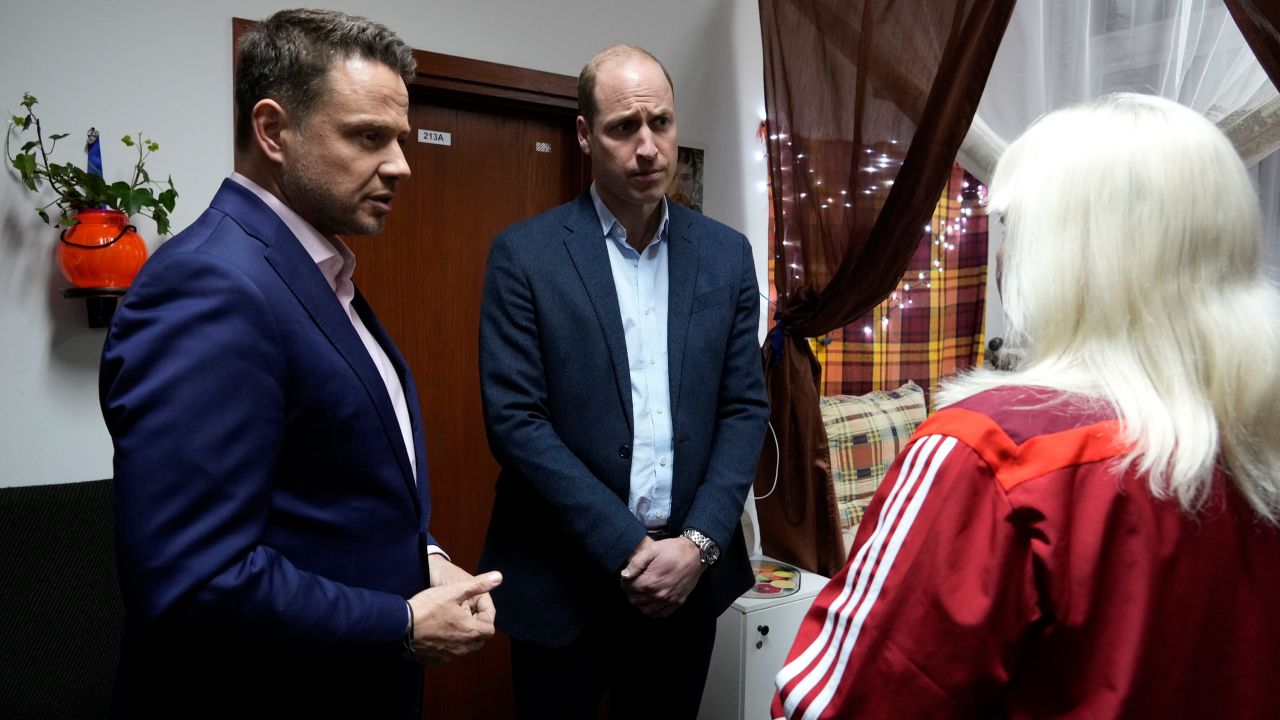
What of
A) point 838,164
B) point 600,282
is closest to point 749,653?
point 600,282

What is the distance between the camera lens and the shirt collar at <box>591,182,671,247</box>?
5.92ft

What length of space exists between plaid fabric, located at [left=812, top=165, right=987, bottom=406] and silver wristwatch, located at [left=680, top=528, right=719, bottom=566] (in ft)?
6.20

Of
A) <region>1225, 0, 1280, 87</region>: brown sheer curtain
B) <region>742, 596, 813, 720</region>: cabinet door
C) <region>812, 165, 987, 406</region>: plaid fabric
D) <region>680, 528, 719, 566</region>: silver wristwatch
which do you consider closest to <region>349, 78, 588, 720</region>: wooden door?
<region>742, 596, 813, 720</region>: cabinet door

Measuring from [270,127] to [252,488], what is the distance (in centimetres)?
50

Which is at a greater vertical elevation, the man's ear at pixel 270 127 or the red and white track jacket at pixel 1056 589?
the man's ear at pixel 270 127

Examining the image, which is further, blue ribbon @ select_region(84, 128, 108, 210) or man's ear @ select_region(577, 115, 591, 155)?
blue ribbon @ select_region(84, 128, 108, 210)

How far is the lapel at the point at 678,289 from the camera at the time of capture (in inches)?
68.5

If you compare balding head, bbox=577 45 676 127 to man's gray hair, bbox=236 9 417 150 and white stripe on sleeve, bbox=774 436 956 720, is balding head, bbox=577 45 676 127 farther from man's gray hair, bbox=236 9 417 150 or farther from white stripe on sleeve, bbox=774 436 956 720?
white stripe on sleeve, bbox=774 436 956 720

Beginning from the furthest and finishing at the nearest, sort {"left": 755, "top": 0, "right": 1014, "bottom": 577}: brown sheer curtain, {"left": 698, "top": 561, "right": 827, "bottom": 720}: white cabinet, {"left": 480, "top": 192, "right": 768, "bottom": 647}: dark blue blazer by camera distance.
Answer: {"left": 698, "top": 561, "right": 827, "bottom": 720}: white cabinet < {"left": 755, "top": 0, "right": 1014, "bottom": 577}: brown sheer curtain < {"left": 480, "top": 192, "right": 768, "bottom": 647}: dark blue blazer

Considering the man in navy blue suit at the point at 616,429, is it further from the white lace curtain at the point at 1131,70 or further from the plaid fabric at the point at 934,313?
the plaid fabric at the point at 934,313

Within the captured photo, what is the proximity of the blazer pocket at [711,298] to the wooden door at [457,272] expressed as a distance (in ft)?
3.64

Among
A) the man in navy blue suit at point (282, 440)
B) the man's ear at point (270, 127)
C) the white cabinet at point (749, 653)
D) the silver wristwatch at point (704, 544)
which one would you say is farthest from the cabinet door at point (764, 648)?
the man's ear at point (270, 127)

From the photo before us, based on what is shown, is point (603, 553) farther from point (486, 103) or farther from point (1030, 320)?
point (486, 103)

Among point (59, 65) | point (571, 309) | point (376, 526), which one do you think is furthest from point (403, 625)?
point (59, 65)
